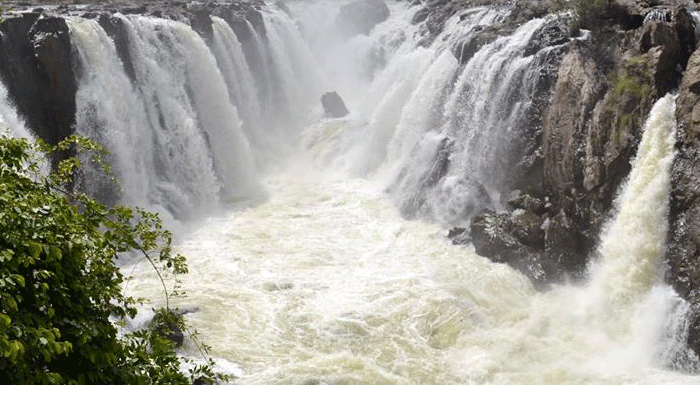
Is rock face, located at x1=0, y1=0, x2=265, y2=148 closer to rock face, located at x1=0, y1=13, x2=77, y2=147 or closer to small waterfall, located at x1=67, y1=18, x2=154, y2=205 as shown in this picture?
rock face, located at x1=0, y1=13, x2=77, y2=147

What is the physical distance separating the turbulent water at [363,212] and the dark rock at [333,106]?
3.09 ft

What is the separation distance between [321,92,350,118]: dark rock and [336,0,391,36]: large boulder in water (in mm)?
11059

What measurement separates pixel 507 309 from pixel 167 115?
15.0 meters

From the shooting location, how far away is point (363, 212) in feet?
81.8

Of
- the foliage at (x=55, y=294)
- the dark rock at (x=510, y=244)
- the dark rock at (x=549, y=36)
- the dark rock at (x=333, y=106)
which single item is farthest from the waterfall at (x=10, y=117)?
the dark rock at (x=333, y=106)

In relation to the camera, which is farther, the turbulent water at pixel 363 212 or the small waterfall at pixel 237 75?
the small waterfall at pixel 237 75

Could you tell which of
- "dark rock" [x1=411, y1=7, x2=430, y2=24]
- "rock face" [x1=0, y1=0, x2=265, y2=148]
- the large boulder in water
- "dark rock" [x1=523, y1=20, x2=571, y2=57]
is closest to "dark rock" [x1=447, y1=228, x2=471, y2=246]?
"dark rock" [x1=523, y1=20, x2=571, y2=57]

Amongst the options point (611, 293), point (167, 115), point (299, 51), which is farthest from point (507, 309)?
point (299, 51)

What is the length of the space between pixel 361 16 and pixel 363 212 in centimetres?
2540

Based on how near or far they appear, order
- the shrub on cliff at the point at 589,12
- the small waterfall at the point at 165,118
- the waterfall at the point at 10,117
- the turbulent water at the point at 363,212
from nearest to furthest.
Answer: the turbulent water at the point at 363,212 → the waterfall at the point at 10,117 → the shrub on cliff at the point at 589,12 → the small waterfall at the point at 165,118

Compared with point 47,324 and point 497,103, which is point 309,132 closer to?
point 497,103

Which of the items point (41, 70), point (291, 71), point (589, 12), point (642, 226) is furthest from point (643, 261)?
point (291, 71)

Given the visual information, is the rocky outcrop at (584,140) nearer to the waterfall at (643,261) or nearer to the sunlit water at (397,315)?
the waterfall at (643,261)

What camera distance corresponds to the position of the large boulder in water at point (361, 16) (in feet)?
152
